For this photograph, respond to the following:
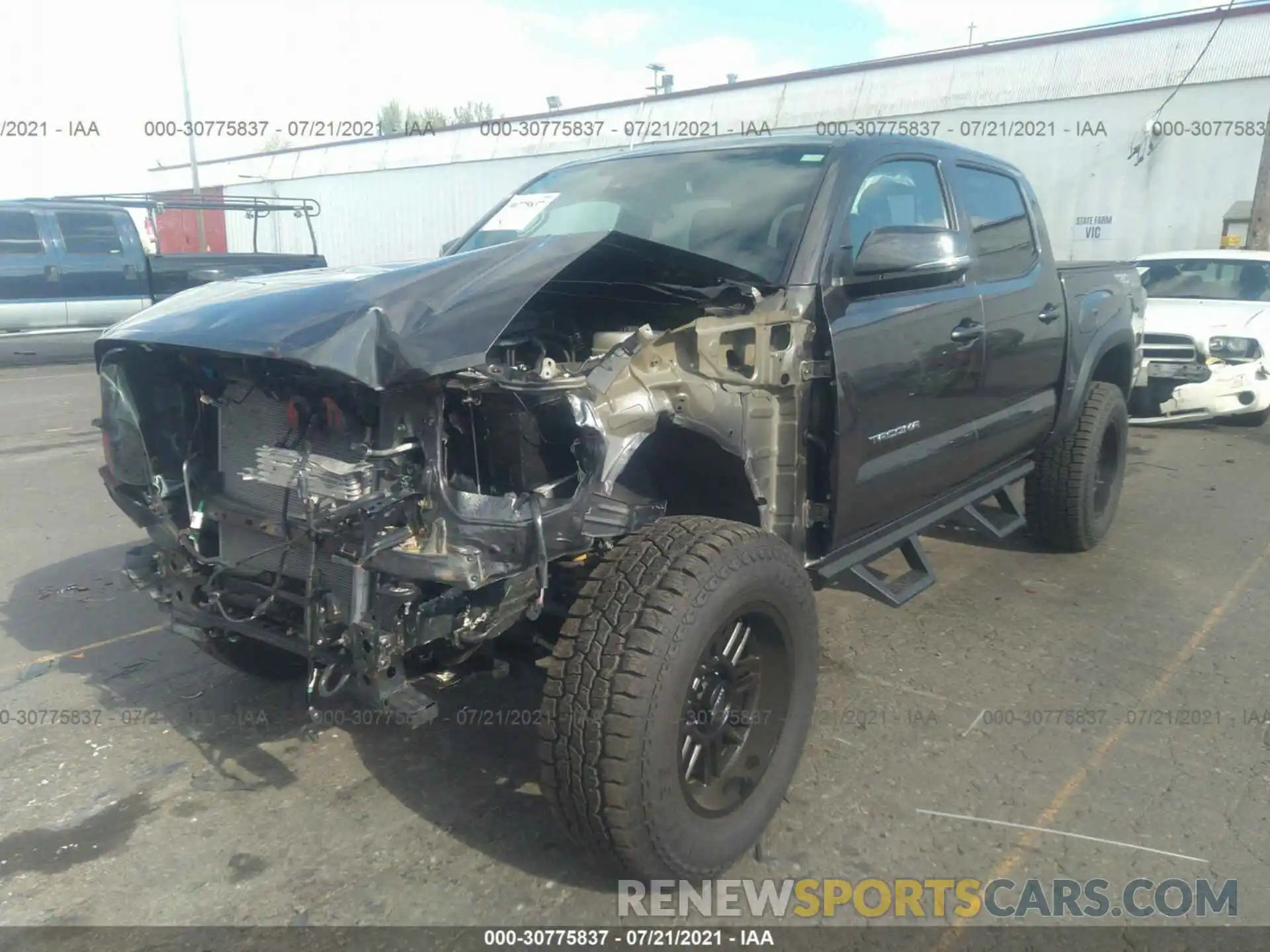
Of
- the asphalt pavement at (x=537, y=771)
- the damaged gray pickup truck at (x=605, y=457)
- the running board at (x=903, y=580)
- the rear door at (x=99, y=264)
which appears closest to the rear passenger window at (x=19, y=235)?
the rear door at (x=99, y=264)

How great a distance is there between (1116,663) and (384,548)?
3061 millimetres

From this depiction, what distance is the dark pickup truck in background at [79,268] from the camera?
12.9m

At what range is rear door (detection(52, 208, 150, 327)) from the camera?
43.2 ft

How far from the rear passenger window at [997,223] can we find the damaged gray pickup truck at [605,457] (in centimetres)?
37

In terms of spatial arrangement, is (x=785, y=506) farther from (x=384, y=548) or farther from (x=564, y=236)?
(x=384, y=548)

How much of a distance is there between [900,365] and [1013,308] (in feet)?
3.69

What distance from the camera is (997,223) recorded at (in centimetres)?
437

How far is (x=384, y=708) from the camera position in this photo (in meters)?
2.34

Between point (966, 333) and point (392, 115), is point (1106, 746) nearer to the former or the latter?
point (966, 333)

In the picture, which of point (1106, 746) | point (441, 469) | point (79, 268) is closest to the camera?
point (441, 469)

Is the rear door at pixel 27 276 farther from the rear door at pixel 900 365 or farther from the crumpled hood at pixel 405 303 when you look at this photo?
the rear door at pixel 900 365

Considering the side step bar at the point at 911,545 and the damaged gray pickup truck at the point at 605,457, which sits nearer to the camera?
the damaged gray pickup truck at the point at 605,457

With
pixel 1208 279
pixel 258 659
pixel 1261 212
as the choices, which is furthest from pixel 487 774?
pixel 1261 212

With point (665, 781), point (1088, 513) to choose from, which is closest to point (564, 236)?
point (665, 781)
